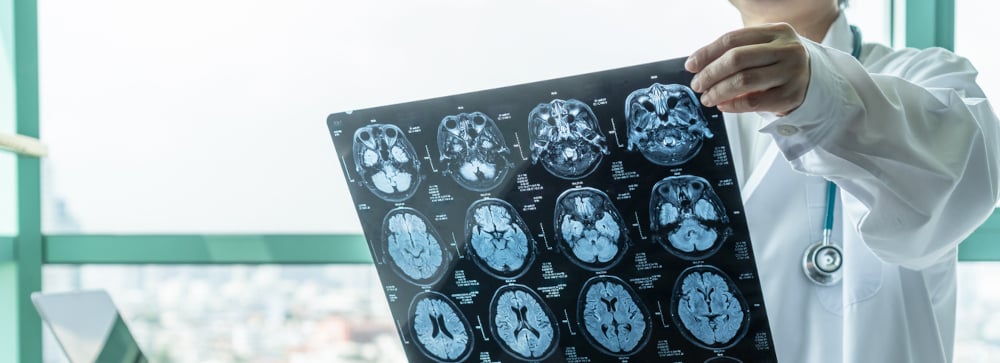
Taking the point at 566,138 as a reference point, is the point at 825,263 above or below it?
below

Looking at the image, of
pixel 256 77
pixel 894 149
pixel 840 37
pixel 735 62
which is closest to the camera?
pixel 735 62

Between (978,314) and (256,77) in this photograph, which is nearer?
(978,314)

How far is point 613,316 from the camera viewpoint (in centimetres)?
90

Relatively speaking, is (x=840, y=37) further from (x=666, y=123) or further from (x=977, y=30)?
(x=977, y=30)

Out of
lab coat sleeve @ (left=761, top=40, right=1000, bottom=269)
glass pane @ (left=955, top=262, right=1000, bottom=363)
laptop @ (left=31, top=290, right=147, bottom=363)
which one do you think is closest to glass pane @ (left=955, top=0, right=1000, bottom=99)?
glass pane @ (left=955, top=262, right=1000, bottom=363)

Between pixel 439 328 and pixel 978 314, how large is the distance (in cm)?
116

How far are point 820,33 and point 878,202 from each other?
1.26ft

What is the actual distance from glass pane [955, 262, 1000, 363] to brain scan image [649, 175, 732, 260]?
3.34ft

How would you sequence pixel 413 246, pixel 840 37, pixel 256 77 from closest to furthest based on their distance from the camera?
pixel 413 246
pixel 840 37
pixel 256 77

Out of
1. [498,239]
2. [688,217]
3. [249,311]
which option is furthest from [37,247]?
[688,217]

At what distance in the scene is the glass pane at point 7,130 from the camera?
1.71 meters

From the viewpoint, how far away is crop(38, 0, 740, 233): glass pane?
5.37 ft

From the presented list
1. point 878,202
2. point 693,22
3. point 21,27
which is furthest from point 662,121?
point 21,27

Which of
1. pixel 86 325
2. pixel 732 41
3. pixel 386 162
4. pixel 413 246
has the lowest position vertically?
pixel 86 325
